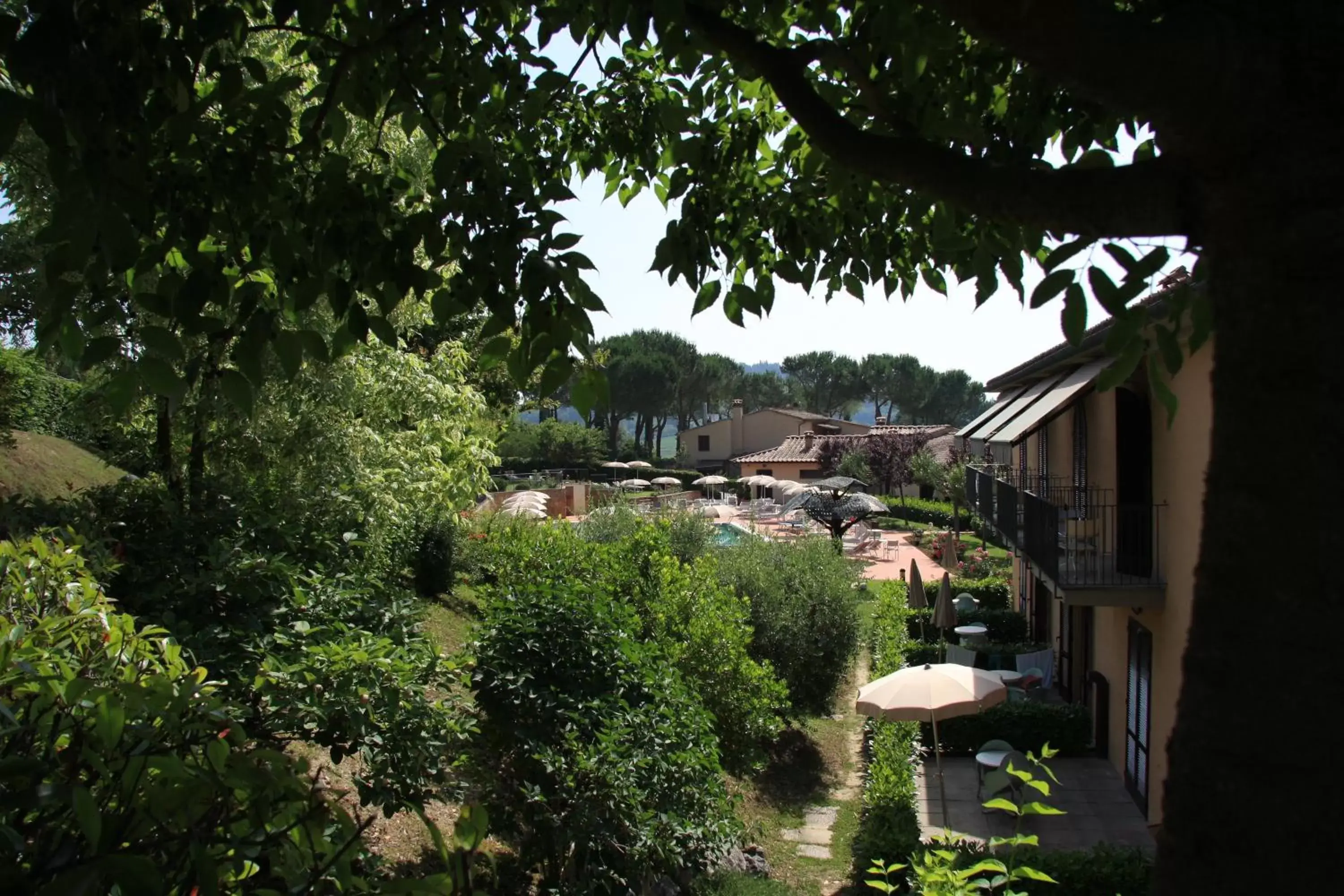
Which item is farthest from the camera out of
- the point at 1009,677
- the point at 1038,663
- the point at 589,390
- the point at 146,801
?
the point at 1038,663

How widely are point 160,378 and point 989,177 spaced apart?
6.26 feet

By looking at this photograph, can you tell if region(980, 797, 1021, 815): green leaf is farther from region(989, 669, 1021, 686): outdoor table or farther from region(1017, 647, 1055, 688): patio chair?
region(1017, 647, 1055, 688): patio chair

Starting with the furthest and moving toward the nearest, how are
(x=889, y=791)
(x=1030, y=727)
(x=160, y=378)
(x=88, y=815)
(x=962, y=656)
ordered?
1. (x=962, y=656)
2. (x=1030, y=727)
3. (x=889, y=791)
4. (x=160, y=378)
5. (x=88, y=815)

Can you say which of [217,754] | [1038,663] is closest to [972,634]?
[1038,663]

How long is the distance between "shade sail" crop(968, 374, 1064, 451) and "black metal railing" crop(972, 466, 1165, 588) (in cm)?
106

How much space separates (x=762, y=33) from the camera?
4.38m

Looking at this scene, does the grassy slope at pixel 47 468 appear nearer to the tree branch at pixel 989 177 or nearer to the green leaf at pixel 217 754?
the green leaf at pixel 217 754

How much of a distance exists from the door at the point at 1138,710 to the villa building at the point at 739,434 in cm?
6408

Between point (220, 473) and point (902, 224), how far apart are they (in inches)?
297

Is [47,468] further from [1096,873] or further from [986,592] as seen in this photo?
[986,592]

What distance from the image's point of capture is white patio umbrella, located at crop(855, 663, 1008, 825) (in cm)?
1140

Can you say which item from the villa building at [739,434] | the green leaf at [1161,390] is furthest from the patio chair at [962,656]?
the villa building at [739,434]

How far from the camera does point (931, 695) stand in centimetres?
1150

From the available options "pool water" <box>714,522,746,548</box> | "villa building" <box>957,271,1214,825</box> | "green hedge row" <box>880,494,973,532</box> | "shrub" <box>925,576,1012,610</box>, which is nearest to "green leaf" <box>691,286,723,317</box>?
"villa building" <box>957,271,1214,825</box>
